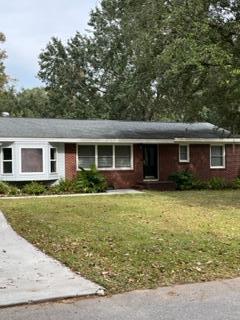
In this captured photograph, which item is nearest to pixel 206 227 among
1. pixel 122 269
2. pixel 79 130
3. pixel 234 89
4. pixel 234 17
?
pixel 122 269

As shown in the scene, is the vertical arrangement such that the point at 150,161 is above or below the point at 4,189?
above

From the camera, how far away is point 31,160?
2212cm

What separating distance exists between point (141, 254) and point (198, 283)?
5.33 feet

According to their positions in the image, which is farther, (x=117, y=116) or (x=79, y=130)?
(x=117, y=116)

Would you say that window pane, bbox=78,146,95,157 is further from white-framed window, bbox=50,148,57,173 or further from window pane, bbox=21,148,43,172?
window pane, bbox=21,148,43,172

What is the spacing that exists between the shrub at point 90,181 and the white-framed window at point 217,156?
7.00 m

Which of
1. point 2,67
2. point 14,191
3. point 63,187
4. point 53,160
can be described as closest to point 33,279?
point 14,191

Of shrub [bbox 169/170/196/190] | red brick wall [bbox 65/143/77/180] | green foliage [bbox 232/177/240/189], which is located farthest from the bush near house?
green foliage [bbox 232/177/240/189]

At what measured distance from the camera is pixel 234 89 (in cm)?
Result: 1950

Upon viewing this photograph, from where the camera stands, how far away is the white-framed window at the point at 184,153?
1028 inches

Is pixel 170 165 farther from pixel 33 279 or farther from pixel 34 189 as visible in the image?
pixel 33 279

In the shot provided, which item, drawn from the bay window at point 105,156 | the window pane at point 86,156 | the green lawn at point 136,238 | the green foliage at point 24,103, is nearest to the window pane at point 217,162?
the bay window at point 105,156

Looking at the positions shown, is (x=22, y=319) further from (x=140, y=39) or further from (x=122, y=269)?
(x=140, y=39)

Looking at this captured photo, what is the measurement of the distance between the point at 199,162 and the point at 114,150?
4.84 m
